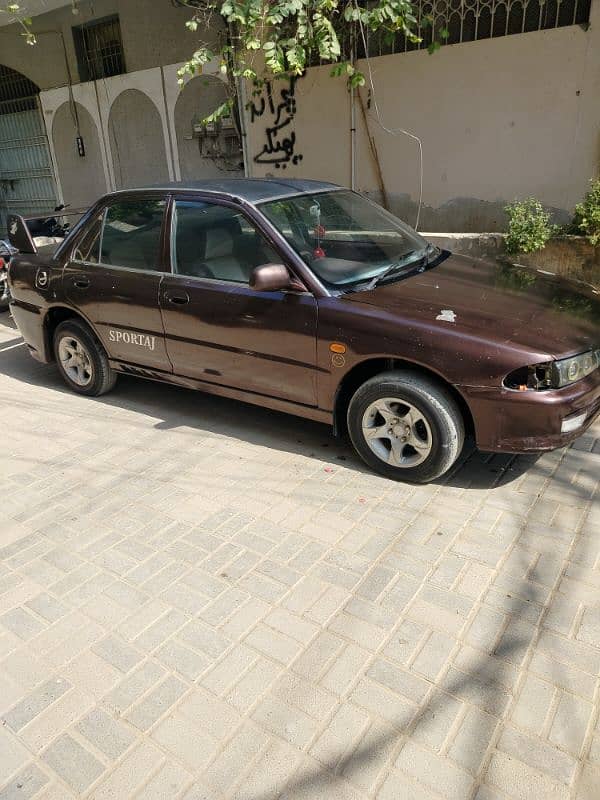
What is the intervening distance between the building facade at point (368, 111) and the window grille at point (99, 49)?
29 millimetres

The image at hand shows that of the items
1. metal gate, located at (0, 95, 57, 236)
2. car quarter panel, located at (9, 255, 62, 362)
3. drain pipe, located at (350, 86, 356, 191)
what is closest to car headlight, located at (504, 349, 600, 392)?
car quarter panel, located at (9, 255, 62, 362)

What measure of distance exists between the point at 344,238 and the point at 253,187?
2.41 feet

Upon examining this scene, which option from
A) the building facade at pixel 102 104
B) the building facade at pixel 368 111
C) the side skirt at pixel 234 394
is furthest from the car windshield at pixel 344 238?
the building facade at pixel 102 104

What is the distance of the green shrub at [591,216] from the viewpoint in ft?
18.9

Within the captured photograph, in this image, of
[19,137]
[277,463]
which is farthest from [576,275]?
[19,137]

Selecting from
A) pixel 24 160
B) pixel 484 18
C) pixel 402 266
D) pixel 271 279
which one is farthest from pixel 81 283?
pixel 24 160

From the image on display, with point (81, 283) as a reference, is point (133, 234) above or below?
above

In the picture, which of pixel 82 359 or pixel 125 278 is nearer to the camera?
pixel 125 278

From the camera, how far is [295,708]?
7.27 feet

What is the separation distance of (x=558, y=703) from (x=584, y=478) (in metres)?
1.70

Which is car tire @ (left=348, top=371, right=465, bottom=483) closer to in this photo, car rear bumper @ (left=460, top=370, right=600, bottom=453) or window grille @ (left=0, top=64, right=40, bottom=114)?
car rear bumper @ (left=460, top=370, right=600, bottom=453)

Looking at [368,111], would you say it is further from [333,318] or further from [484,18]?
[333,318]

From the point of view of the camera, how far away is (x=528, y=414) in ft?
10.1

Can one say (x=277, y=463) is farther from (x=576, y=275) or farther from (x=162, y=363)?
(x=576, y=275)
